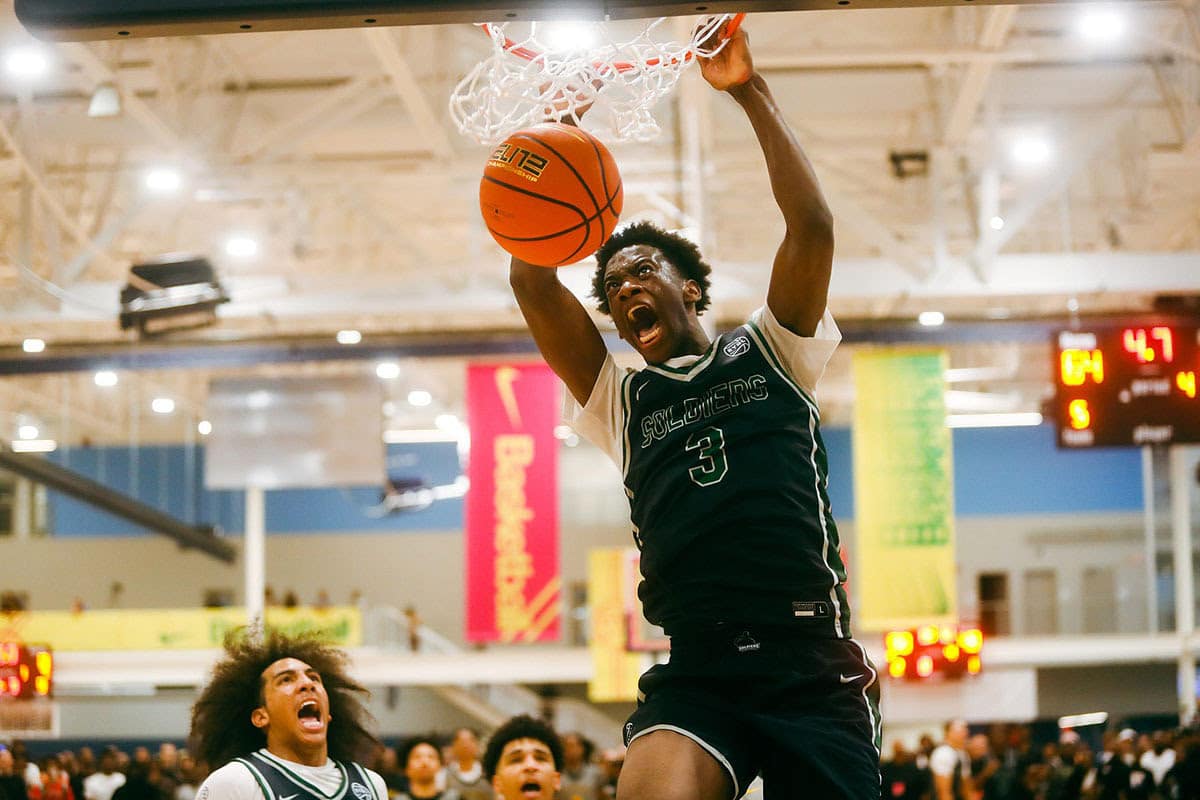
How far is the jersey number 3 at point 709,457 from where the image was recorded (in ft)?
10.7

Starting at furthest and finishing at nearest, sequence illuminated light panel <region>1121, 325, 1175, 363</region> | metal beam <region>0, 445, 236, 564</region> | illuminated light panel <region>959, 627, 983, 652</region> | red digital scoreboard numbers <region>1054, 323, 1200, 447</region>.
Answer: metal beam <region>0, 445, 236, 564</region> → illuminated light panel <region>959, 627, 983, 652</region> → illuminated light panel <region>1121, 325, 1175, 363</region> → red digital scoreboard numbers <region>1054, 323, 1200, 447</region>

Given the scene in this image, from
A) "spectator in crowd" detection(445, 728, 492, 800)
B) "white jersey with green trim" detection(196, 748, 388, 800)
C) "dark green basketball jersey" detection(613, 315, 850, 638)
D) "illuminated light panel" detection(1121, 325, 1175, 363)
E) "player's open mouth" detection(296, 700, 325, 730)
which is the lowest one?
"spectator in crowd" detection(445, 728, 492, 800)

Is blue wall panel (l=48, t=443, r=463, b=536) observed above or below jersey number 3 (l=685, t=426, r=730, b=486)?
above

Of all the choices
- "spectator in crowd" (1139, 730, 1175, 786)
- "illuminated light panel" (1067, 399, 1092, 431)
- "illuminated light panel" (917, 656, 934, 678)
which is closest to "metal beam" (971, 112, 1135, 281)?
"illuminated light panel" (1067, 399, 1092, 431)

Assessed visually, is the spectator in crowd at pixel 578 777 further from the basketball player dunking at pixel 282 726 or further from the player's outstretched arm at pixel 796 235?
the player's outstretched arm at pixel 796 235

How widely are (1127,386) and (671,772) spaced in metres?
10.8

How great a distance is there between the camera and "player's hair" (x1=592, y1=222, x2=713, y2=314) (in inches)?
147

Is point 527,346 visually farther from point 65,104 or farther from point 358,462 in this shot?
point 65,104

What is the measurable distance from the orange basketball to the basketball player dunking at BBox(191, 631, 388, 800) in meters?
1.91

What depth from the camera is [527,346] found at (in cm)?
1602

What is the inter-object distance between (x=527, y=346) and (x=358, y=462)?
2.17 meters

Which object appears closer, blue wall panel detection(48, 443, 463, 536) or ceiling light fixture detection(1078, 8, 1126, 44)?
ceiling light fixture detection(1078, 8, 1126, 44)

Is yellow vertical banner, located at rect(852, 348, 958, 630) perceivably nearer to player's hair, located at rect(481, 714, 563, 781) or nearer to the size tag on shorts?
player's hair, located at rect(481, 714, 563, 781)

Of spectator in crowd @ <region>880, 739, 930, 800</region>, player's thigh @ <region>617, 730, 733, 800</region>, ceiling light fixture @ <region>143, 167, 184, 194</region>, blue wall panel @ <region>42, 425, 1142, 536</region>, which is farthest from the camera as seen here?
blue wall panel @ <region>42, 425, 1142, 536</region>
